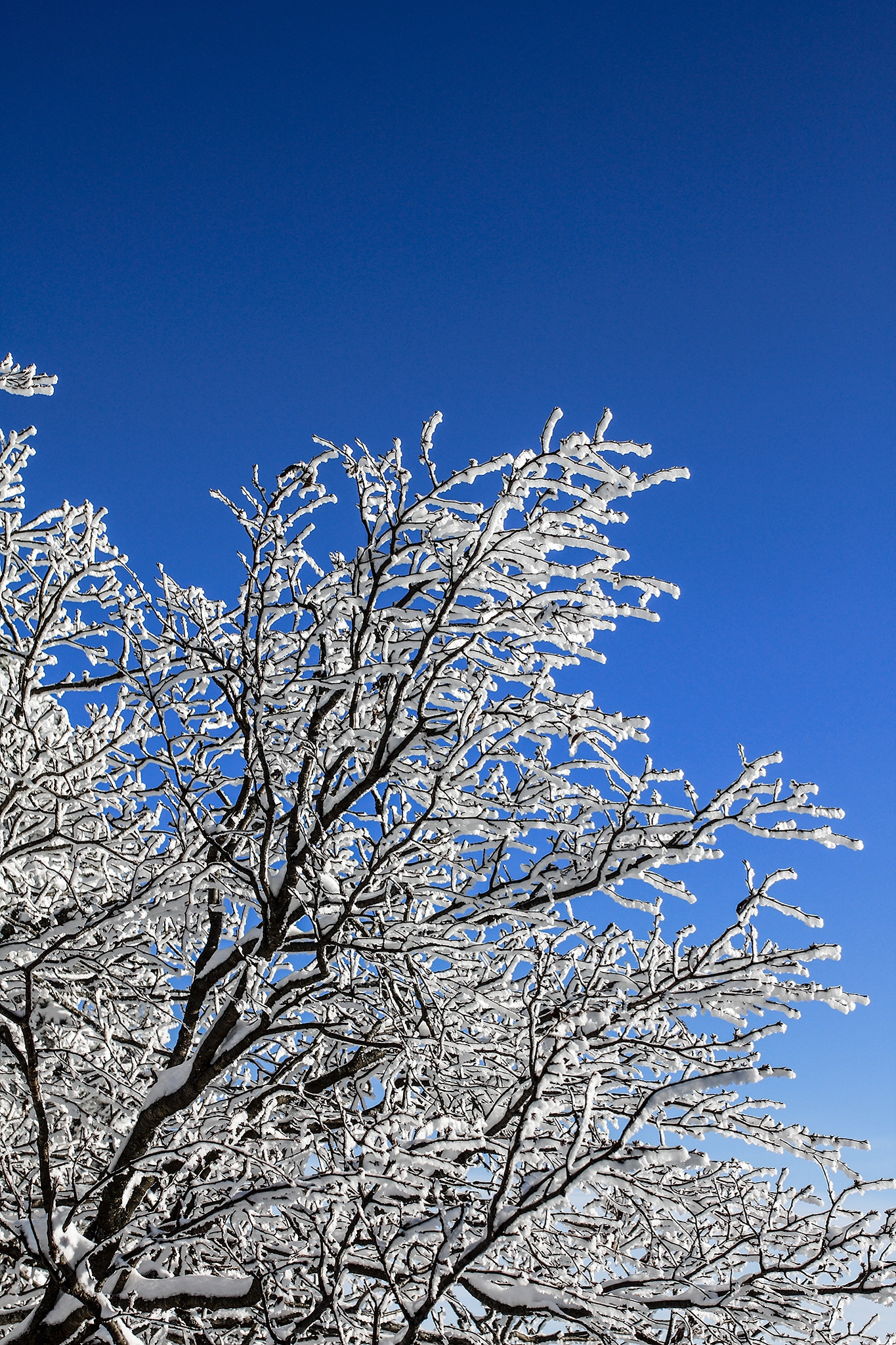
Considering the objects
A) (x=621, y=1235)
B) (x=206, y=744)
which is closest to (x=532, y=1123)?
(x=621, y=1235)

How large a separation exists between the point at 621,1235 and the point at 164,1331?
2082 mm

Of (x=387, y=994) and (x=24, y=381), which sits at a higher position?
(x=24, y=381)

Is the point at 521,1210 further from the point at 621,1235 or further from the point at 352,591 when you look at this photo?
the point at 352,591

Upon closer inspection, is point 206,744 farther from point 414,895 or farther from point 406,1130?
→ point 406,1130

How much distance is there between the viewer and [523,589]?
4.07 meters

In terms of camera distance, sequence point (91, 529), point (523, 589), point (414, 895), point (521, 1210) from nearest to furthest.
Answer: point (521, 1210), point (414, 895), point (523, 589), point (91, 529)

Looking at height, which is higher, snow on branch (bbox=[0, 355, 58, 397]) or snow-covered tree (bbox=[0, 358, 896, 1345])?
snow on branch (bbox=[0, 355, 58, 397])

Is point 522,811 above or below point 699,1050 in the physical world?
above

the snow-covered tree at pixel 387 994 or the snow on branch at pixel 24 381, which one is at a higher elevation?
the snow on branch at pixel 24 381

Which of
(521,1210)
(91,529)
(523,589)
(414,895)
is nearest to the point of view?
(521,1210)

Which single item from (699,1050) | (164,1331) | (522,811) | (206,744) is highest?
(206,744)

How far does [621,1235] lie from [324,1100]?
161cm

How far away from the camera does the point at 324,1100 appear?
397cm

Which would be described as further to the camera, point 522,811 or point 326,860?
point 522,811
